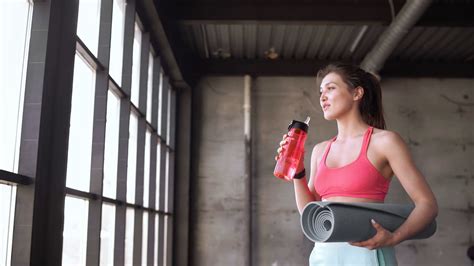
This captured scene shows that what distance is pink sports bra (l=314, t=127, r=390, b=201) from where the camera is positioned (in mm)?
1384

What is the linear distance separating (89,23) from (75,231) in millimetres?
1211

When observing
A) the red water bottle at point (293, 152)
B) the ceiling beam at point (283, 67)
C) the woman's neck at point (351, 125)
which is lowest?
the red water bottle at point (293, 152)

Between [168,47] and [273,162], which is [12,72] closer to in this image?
[168,47]

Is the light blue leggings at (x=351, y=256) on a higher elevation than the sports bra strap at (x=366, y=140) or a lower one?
lower

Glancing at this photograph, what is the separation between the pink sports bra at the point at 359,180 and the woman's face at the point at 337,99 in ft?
0.41

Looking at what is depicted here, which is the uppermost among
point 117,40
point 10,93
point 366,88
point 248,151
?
point 117,40

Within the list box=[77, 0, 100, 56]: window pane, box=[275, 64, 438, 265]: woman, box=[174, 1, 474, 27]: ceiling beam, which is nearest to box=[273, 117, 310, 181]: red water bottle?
box=[275, 64, 438, 265]: woman

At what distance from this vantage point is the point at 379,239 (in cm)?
123

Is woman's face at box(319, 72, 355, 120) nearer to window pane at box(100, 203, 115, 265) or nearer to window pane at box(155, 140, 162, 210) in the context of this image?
window pane at box(100, 203, 115, 265)

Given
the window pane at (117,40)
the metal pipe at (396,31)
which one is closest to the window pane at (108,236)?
the window pane at (117,40)

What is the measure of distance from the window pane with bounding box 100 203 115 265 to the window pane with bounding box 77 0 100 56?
1115 millimetres

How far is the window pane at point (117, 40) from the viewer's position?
360 cm

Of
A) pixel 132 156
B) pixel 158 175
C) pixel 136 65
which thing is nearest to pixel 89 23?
pixel 136 65

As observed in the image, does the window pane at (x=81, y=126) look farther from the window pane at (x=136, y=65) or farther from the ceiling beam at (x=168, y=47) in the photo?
the ceiling beam at (x=168, y=47)
